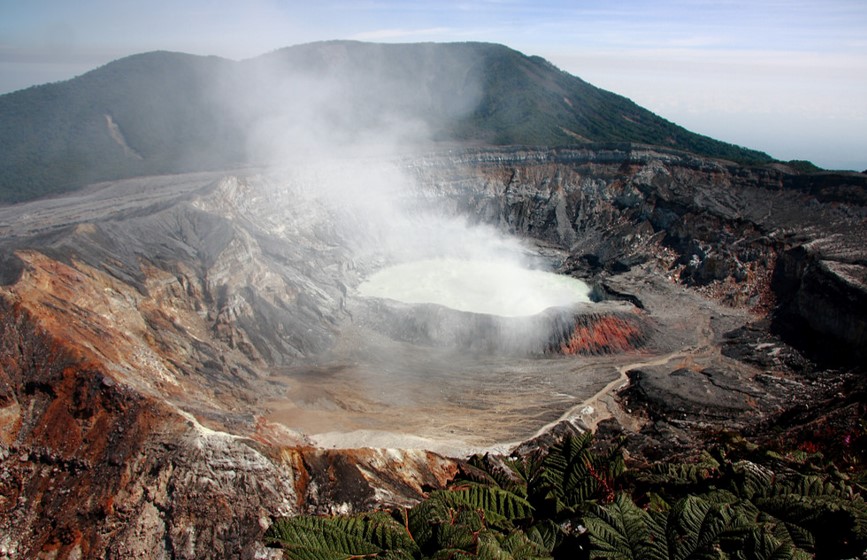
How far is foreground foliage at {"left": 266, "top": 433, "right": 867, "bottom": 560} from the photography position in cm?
655

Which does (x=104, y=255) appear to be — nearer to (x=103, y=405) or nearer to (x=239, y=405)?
(x=239, y=405)

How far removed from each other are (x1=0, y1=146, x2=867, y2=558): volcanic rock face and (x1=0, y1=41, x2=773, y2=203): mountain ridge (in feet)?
44.1

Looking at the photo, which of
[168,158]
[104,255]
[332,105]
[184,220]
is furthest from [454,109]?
[104,255]

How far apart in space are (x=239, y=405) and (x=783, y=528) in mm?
26790

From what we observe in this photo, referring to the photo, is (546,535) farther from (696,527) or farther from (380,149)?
(380,149)

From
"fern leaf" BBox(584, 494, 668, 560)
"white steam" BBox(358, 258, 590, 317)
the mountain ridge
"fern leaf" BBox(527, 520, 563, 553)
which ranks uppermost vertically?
the mountain ridge

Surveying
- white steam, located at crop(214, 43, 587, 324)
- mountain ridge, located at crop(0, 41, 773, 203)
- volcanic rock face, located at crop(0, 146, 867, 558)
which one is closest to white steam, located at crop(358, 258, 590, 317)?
white steam, located at crop(214, 43, 587, 324)

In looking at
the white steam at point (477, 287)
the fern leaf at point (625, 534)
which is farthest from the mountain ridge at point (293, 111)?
the fern leaf at point (625, 534)

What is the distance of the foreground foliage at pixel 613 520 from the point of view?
6551 mm

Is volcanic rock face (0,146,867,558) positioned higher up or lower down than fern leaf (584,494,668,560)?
lower down

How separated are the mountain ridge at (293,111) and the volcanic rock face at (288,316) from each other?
1343 cm

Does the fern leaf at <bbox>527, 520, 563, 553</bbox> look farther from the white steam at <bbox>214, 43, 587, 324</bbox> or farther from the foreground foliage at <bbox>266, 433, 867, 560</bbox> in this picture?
the white steam at <bbox>214, 43, 587, 324</bbox>

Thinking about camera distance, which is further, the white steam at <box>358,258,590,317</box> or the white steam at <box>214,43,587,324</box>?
the white steam at <box>214,43,587,324</box>

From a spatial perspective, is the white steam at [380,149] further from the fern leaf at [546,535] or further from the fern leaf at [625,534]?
the fern leaf at [625,534]
